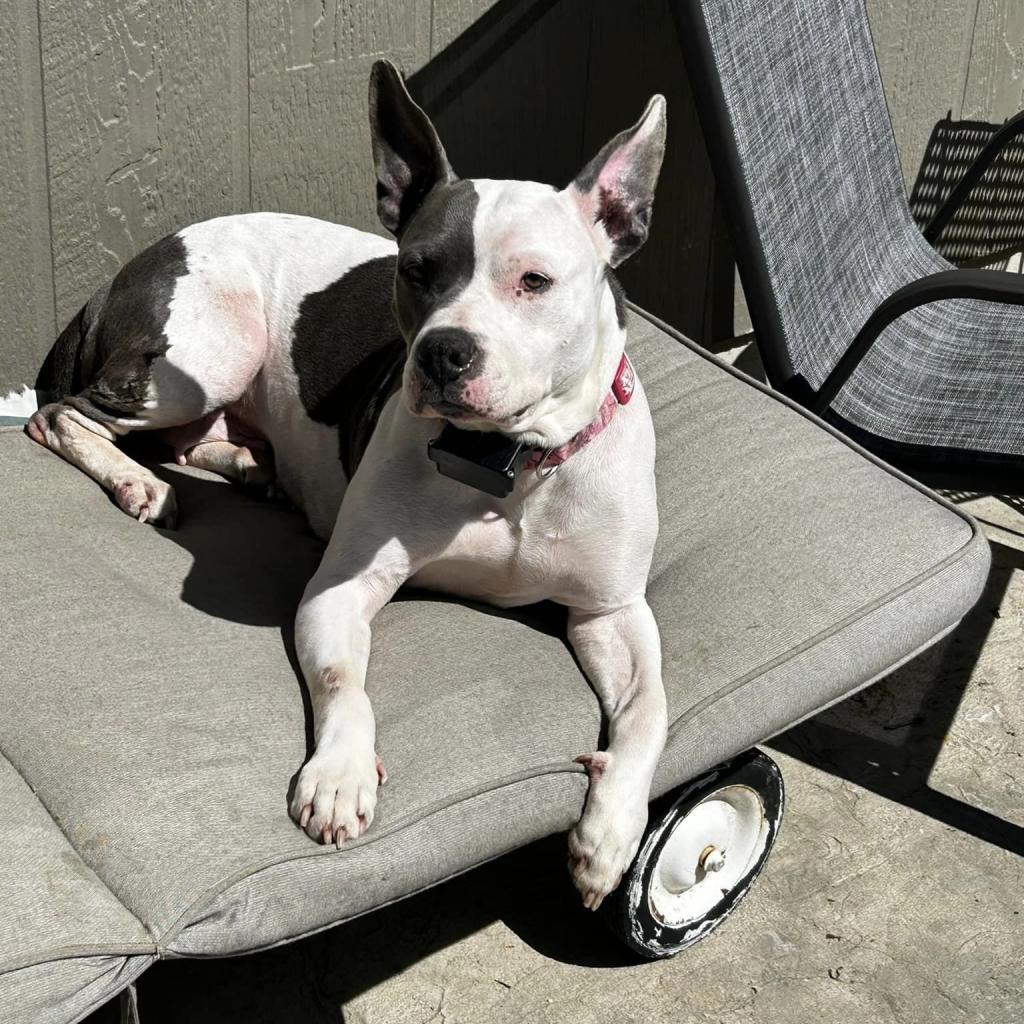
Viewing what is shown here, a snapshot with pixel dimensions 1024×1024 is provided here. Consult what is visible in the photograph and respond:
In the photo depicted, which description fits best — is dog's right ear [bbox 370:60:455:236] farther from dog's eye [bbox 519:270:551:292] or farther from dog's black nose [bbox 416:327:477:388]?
dog's black nose [bbox 416:327:477:388]

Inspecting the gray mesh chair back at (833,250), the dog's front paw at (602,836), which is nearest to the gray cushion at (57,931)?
the dog's front paw at (602,836)

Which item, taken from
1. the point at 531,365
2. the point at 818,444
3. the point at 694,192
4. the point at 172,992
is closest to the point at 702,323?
the point at 694,192

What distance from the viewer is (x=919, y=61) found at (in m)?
4.76

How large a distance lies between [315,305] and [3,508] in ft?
2.64

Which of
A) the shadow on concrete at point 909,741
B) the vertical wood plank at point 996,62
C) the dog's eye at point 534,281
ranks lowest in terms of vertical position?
the shadow on concrete at point 909,741

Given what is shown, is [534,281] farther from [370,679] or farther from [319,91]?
[319,91]

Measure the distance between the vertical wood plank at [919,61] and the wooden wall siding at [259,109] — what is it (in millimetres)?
880

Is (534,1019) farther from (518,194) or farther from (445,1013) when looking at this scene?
(518,194)

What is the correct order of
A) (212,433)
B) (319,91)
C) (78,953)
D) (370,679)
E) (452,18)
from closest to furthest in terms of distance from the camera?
(78,953), (370,679), (212,433), (319,91), (452,18)

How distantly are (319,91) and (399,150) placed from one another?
3.44ft

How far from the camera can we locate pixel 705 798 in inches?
96.0

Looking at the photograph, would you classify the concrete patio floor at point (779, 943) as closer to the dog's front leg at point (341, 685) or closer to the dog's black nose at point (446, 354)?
the dog's front leg at point (341, 685)

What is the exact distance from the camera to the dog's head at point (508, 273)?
2.13 metres

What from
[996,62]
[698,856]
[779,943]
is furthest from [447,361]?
[996,62]
